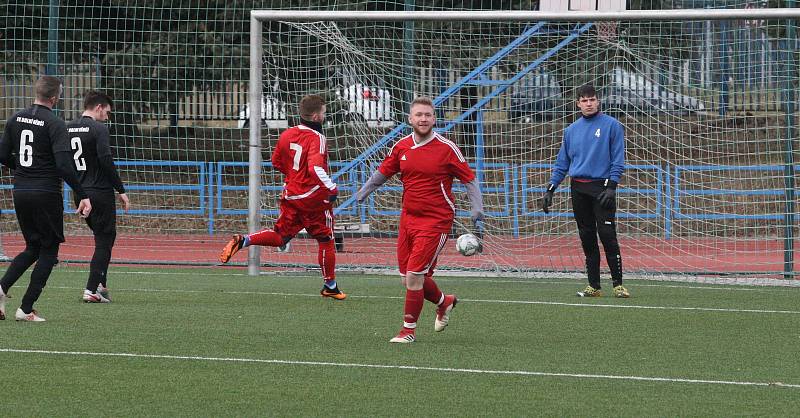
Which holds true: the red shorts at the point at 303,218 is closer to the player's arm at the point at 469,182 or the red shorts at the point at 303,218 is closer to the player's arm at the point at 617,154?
the player's arm at the point at 617,154

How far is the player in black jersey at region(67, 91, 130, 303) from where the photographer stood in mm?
11836

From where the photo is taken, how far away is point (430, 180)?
30.7 ft

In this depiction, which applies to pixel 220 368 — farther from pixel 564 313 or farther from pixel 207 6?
pixel 207 6

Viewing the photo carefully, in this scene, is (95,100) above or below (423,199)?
above

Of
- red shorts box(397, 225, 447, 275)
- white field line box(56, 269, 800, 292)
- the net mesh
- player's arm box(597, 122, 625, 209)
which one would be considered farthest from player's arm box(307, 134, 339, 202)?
the net mesh

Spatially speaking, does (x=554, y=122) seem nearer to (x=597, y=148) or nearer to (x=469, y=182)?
(x=597, y=148)

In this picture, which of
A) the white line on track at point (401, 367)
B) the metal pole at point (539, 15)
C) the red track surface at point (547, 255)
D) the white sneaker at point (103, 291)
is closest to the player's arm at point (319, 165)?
the white sneaker at point (103, 291)

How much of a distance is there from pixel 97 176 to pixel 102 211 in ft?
1.09

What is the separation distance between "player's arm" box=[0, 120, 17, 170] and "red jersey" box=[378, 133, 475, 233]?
3.20 metres

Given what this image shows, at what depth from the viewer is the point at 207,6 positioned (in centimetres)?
2212

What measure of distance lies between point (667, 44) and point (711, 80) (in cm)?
79

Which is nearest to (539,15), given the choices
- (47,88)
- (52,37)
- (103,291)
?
(103,291)

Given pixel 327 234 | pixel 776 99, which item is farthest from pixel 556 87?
pixel 327 234

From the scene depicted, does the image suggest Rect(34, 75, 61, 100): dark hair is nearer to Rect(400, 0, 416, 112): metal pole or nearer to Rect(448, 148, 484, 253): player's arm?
Rect(448, 148, 484, 253): player's arm
